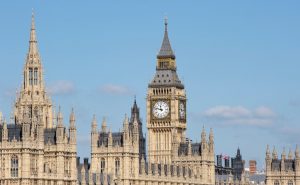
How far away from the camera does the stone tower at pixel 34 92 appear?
7067 inches

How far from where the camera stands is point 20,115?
17662 centimetres

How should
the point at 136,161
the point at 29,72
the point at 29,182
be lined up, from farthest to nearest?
1. the point at 136,161
2. the point at 29,72
3. the point at 29,182

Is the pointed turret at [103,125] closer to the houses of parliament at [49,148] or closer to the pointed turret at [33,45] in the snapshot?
the houses of parliament at [49,148]

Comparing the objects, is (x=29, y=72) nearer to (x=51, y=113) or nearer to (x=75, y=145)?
(x=51, y=113)

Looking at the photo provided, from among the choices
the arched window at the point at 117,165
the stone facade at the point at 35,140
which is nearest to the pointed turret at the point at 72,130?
the stone facade at the point at 35,140

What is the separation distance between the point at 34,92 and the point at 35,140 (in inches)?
863

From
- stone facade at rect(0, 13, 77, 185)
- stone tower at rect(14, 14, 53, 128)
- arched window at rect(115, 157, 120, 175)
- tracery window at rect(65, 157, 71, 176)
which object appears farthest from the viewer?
arched window at rect(115, 157, 120, 175)

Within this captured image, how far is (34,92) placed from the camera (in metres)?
180

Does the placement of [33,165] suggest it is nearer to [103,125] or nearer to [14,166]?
[14,166]

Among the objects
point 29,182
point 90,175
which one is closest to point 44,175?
point 29,182

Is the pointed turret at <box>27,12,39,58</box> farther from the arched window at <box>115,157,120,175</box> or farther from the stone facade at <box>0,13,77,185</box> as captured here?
the arched window at <box>115,157,120,175</box>

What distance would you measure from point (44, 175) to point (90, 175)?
47.1 feet

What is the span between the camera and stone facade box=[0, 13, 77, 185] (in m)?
157

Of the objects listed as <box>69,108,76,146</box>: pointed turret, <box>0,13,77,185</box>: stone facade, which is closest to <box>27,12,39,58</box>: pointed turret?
<box>0,13,77,185</box>: stone facade
